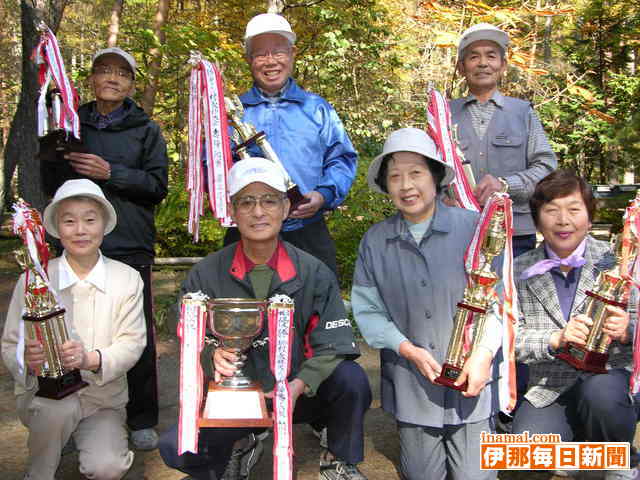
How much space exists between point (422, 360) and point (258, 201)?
3.11 feet

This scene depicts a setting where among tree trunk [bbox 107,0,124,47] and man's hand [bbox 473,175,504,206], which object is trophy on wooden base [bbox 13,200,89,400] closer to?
man's hand [bbox 473,175,504,206]

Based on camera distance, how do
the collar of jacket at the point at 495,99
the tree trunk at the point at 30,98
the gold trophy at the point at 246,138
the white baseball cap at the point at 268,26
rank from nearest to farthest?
1. the gold trophy at the point at 246,138
2. the white baseball cap at the point at 268,26
3. the collar of jacket at the point at 495,99
4. the tree trunk at the point at 30,98

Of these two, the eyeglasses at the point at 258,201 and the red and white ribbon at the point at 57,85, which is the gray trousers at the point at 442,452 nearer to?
the eyeglasses at the point at 258,201

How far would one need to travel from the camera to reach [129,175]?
128 inches

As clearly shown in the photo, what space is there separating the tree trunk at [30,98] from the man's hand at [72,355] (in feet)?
10.9

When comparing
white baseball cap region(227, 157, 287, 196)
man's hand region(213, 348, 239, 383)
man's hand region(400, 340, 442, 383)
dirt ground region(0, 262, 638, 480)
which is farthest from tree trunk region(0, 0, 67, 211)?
man's hand region(400, 340, 442, 383)

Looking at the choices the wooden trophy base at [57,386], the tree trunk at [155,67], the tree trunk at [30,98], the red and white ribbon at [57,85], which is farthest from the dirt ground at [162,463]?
the tree trunk at [155,67]

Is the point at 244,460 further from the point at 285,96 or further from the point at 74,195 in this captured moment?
the point at 285,96

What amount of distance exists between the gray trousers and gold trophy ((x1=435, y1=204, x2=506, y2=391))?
1.01ft

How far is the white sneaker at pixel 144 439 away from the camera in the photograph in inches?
129

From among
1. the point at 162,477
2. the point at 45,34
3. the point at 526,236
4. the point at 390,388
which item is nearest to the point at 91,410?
the point at 162,477

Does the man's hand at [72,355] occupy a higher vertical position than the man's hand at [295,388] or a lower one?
higher

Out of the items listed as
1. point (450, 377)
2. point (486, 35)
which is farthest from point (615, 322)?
point (486, 35)

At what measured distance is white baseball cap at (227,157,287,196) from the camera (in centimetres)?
264
